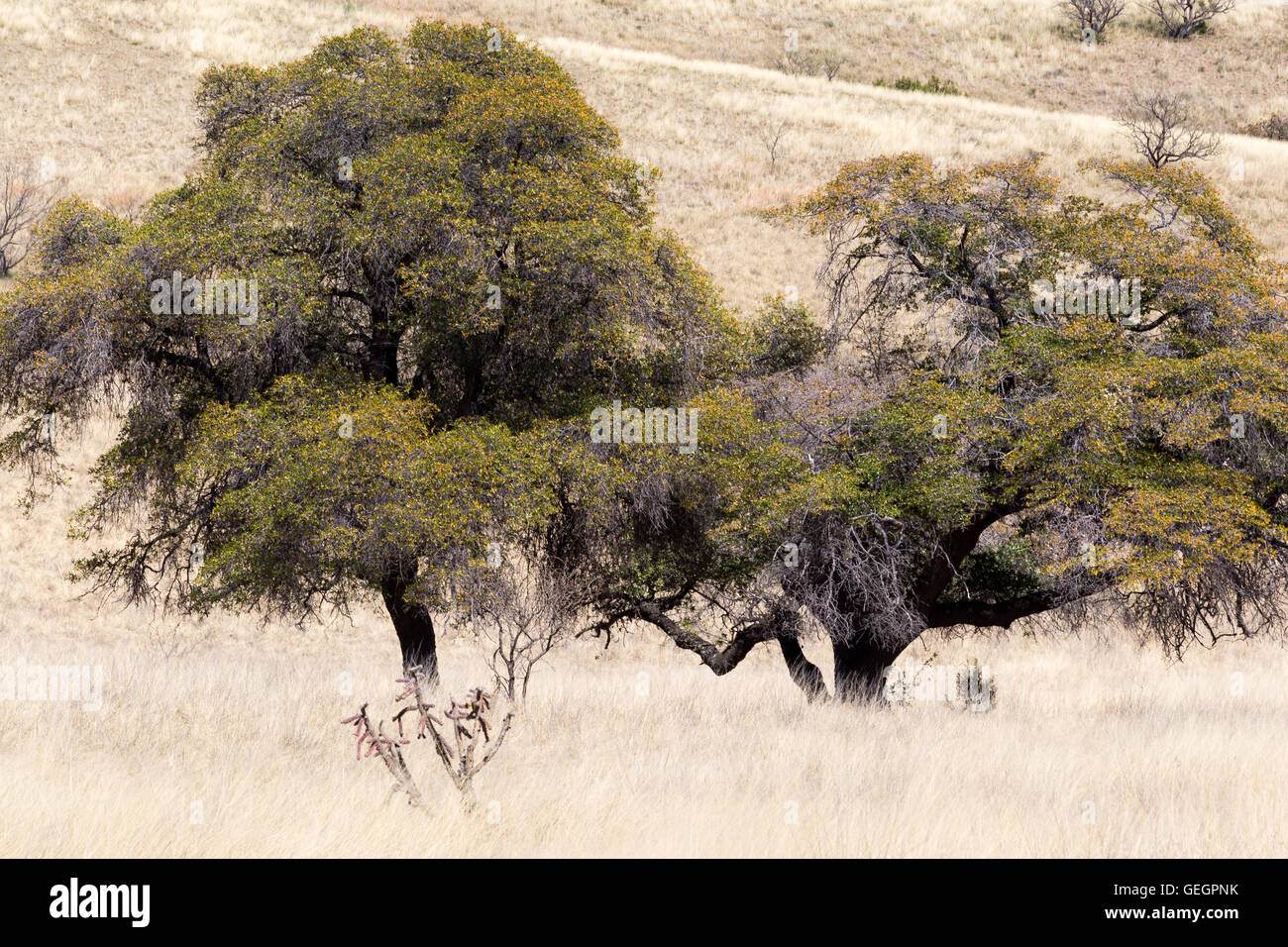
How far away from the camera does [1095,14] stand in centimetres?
9388

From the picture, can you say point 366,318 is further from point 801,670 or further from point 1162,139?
point 1162,139

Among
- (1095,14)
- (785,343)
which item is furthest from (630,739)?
(1095,14)

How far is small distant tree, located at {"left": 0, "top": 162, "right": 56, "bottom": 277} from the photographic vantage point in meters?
42.1

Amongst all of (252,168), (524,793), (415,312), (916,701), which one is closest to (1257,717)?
(916,701)

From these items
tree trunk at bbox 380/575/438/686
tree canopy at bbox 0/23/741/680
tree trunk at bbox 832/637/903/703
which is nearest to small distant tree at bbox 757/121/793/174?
tree canopy at bbox 0/23/741/680

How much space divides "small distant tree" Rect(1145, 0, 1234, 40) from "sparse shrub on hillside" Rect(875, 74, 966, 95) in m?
24.0

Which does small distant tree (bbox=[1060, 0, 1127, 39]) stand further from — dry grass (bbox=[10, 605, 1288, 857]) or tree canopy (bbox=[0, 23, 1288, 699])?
dry grass (bbox=[10, 605, 1288, 857])

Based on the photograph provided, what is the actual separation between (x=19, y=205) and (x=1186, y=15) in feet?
286

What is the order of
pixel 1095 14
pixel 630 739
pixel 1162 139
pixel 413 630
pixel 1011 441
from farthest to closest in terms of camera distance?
pixel 1095 14
pixel 1162 139
pixel 413 630
pixel 1011 441
pixel 630 739

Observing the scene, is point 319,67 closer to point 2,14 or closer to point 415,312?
point 415,312

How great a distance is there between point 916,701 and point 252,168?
39.0 ft

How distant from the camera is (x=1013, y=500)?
49.2 ft

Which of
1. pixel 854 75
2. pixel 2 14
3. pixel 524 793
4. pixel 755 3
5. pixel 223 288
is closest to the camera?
pixel 524 793

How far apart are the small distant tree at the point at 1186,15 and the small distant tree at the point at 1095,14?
11.4ft
